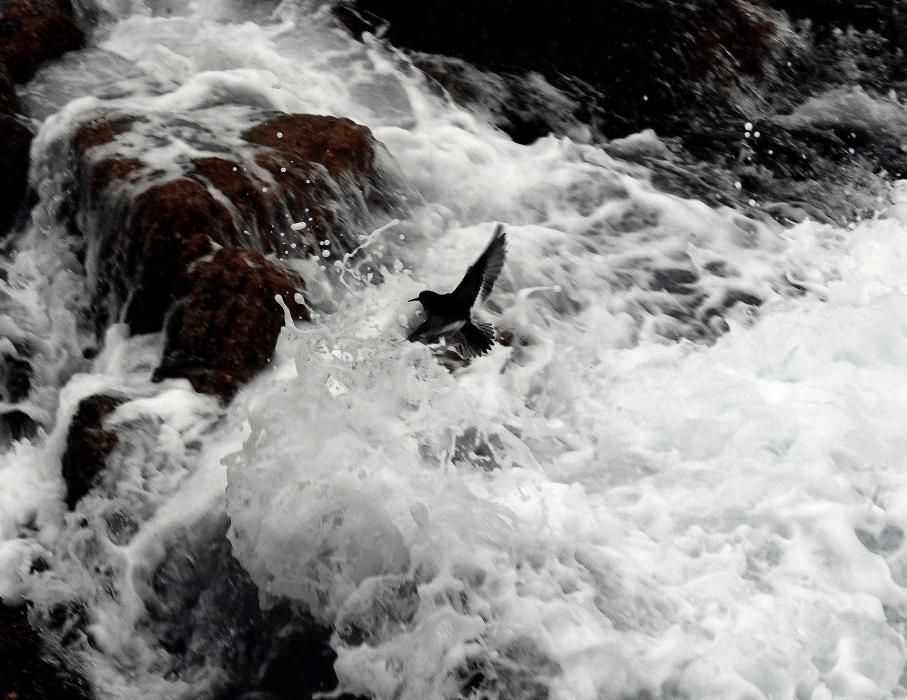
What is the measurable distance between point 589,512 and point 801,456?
112cm

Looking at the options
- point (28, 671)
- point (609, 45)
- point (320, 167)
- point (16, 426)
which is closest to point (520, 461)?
point (320, 167)

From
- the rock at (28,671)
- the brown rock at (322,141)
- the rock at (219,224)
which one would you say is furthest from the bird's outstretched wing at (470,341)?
the rock at (28,671)

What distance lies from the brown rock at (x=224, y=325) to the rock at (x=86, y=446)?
30 centimetres

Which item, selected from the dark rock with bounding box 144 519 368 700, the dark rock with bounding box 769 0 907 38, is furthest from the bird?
the dark rock with bounding box 769 0 907 38

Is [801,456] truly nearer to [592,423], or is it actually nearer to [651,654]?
[592,423]

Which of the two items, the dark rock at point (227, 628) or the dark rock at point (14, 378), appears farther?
the dark rock at point (14, 378)

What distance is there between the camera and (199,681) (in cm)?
407

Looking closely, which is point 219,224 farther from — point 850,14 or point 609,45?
point 850,14

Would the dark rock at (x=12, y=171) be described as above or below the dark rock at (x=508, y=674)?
above

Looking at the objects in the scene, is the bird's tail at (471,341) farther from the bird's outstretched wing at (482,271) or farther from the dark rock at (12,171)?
the dark rock at (12,171)

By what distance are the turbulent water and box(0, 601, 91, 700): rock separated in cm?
11

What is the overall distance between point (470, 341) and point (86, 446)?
1.81 meters

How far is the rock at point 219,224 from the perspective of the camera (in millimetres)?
4930

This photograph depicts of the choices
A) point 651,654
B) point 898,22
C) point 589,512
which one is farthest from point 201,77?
point 898,22
